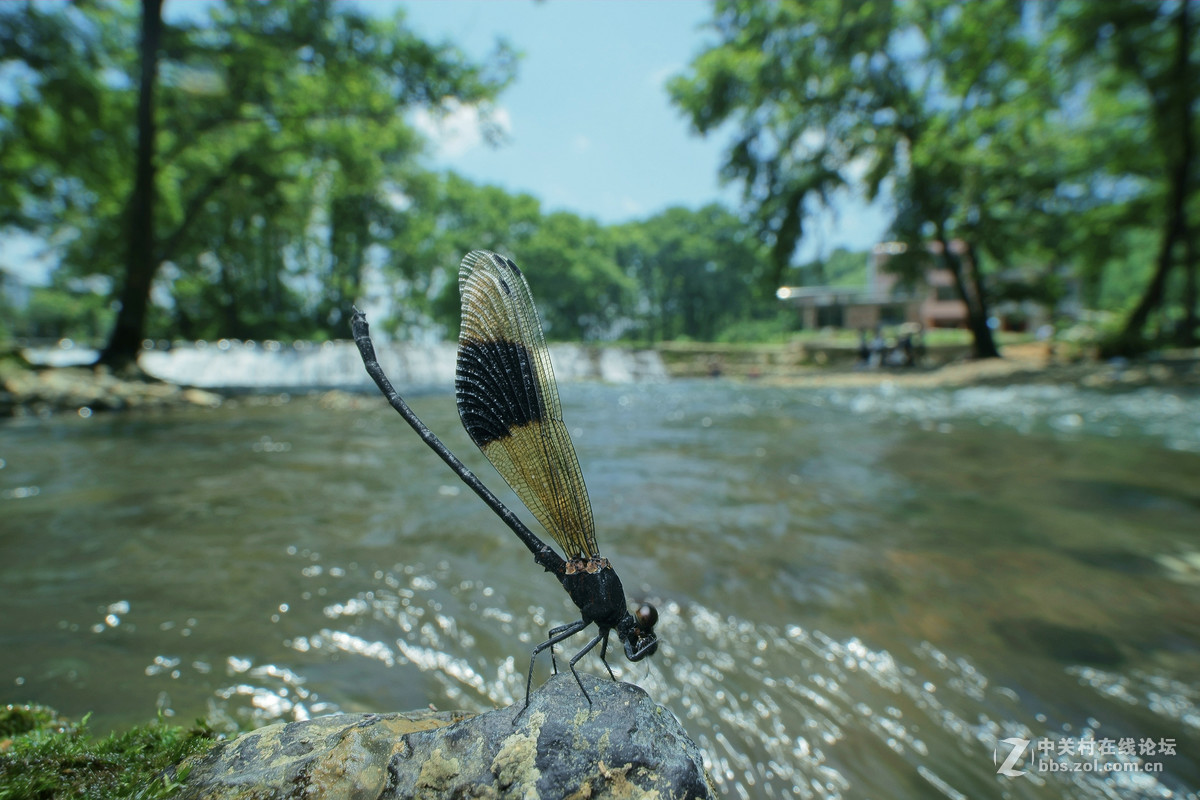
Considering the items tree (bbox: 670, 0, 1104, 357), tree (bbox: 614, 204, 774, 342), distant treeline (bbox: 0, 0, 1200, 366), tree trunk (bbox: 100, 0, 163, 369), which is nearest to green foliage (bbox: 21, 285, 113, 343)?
distant treeline (bbox: 0, 0, 1200, 366)

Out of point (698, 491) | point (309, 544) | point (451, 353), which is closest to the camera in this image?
point (309, 544)

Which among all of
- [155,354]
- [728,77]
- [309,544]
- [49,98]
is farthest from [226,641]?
[728,77]

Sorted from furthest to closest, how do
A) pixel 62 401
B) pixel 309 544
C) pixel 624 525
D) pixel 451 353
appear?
pixel 451 353
pixel 62 401
pixel 624 525
pixel 309 544

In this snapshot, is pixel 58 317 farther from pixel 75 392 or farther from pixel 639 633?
pixel 639 633

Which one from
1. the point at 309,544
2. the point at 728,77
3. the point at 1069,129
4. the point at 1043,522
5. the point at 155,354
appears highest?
the point at 728,77

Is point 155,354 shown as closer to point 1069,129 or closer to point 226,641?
point 226,641

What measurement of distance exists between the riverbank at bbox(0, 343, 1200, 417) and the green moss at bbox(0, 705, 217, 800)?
13854mm

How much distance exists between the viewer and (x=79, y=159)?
52.6 ft

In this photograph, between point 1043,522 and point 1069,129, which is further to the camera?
point 1069,129

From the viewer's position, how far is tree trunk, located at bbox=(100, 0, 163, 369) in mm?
14008

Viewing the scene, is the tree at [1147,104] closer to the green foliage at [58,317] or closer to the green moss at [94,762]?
the green moss at [94,762]

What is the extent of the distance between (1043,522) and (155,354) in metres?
22.2

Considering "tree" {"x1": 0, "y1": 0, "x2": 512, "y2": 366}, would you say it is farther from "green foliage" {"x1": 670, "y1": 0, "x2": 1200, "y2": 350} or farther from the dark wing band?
the dark wing band

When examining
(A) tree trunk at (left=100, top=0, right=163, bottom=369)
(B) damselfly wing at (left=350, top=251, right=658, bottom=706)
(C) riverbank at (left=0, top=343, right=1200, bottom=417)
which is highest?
(A) tree trunk at (left=100, top=0, right=163, bottom=369)
